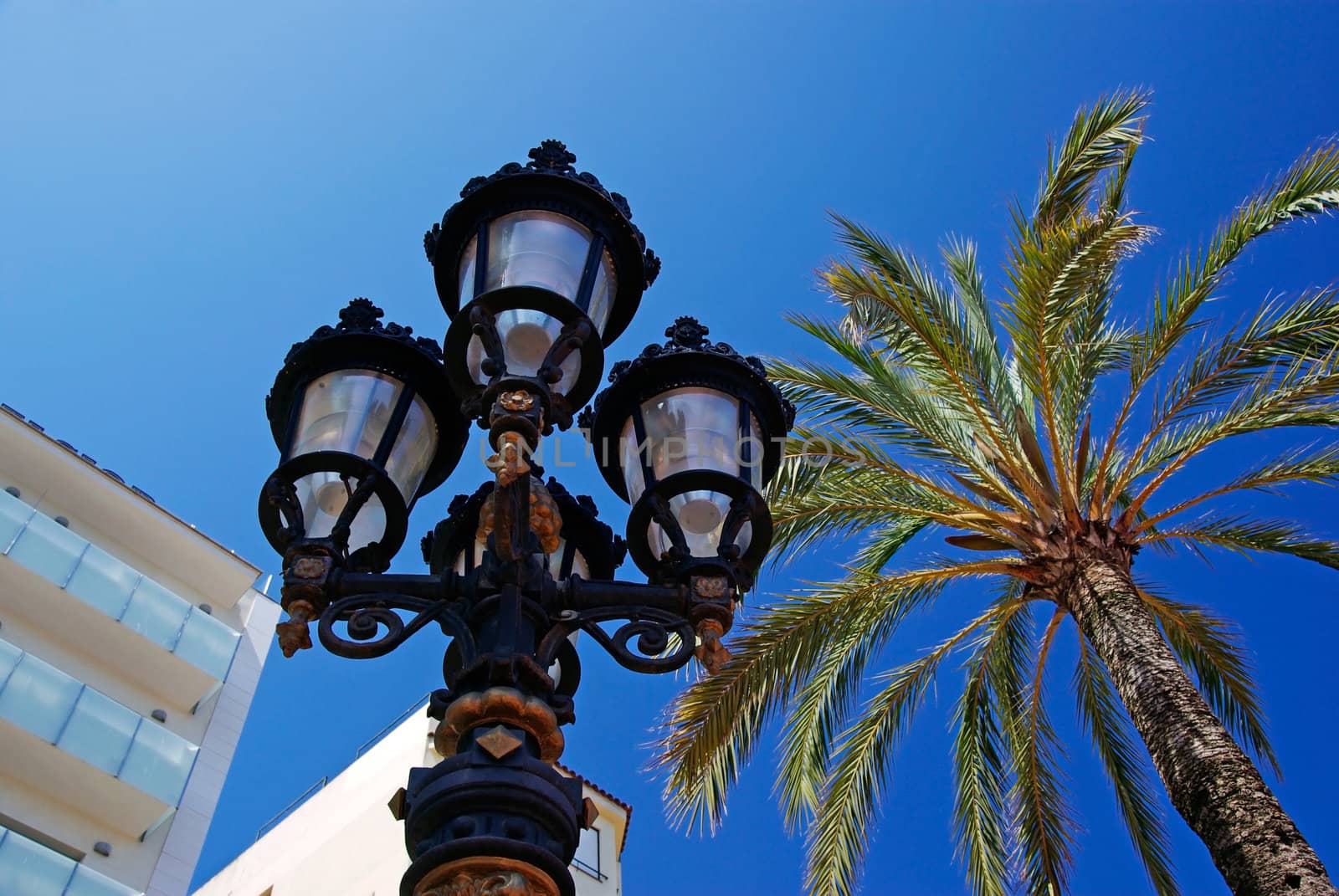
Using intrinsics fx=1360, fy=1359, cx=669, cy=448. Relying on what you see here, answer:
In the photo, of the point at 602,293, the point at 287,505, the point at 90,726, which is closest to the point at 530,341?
the point at 602,293

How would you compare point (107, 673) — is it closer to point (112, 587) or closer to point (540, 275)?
point (112, 587)

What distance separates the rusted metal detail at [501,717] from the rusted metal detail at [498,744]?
101 millimetres

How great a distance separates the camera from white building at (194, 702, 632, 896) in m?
22.6

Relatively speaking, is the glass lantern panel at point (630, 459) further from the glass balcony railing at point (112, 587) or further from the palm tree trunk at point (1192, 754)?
the glass balcony railing at point (112, 587)

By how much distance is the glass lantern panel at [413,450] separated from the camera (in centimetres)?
490

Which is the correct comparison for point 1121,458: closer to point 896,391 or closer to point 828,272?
point 896,391

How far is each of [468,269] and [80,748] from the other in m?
18.5

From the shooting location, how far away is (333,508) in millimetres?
4809

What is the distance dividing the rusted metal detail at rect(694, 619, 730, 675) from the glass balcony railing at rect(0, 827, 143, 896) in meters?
16.8

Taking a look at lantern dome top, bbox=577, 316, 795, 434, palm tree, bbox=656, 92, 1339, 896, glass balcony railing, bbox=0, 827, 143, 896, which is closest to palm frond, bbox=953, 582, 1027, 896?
palm tree, bbox=656, 92, 1339, 896

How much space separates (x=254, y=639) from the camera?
1045 inches

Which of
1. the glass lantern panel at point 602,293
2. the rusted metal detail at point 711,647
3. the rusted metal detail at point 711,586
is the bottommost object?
the rusted metal detail at point 711,647

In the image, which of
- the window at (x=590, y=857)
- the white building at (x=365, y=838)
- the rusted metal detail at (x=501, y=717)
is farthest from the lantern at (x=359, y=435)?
the window at (x=590, y=857)

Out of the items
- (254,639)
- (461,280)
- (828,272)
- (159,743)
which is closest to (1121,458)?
(828,272)
